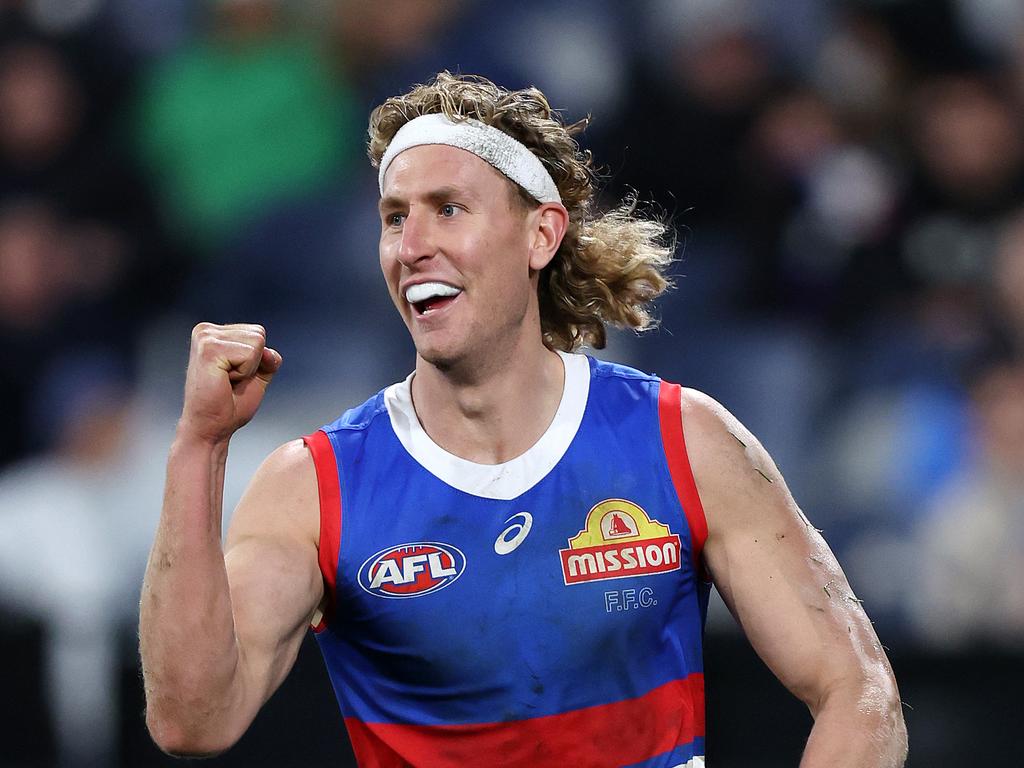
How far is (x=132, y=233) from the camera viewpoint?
256 inches

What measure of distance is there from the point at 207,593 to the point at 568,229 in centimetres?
144

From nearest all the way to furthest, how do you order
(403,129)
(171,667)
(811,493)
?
(171,667)
(403,129)
(811,493)

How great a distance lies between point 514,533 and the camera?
327 cm

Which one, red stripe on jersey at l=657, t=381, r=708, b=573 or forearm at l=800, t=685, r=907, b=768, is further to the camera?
red stripe on jersey at l=657, t=381, r=708, b=573

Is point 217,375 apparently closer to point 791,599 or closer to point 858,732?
point 791,599

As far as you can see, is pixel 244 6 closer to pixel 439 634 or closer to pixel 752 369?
pixel 752 369

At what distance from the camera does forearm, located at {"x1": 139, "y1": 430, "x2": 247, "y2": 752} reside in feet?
9.09

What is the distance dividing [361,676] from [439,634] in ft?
0.76

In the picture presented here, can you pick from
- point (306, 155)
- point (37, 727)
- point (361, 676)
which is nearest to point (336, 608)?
point (361, 676)

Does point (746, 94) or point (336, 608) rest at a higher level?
point (746, 94)

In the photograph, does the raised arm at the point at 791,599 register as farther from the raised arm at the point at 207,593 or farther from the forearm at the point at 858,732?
the raised arm at the point at 207,593

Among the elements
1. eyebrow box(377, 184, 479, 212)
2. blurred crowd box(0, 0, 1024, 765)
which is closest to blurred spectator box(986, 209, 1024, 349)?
blurred crowd box(0, 0, 1024, 765)

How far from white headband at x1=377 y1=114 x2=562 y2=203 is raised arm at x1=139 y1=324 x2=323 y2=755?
797mm

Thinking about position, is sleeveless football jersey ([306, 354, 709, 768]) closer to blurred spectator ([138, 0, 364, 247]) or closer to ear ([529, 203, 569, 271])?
ear ([529, 203, 569, 271])
